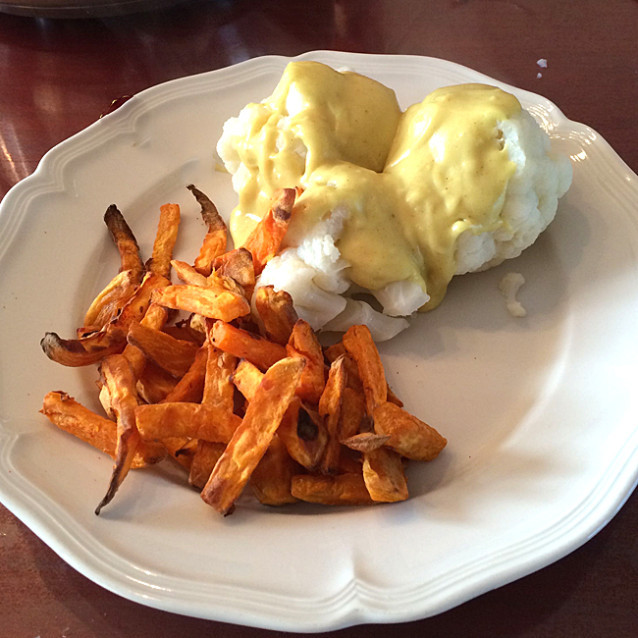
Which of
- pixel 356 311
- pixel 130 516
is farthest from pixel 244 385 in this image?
pixel 356 311

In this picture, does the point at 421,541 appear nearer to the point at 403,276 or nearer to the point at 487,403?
the point at 487,403

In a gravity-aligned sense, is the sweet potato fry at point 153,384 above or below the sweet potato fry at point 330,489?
above

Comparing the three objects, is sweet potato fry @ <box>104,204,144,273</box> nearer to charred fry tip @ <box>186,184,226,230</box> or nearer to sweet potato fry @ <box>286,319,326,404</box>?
charred fry tip @ <box>186,184,226,230</box>

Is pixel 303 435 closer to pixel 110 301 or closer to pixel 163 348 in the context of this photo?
pixel 163 348

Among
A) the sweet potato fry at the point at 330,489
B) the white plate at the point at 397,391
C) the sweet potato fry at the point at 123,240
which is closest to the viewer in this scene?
the white plate at the point at 397,391

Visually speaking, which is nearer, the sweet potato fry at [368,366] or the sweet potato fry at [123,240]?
the sweet potato fry at [368,366]

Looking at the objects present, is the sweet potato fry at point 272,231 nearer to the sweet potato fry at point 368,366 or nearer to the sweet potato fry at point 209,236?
the sweet potato fry at point 209,236

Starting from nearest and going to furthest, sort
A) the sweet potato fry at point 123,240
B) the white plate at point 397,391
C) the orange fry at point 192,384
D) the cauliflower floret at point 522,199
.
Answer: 1. the white plate at point 397,391
2. the orange fry at point 192,384
3. the cauliflower floret at point 522,199
4. the sweet potato fry at point 123,240

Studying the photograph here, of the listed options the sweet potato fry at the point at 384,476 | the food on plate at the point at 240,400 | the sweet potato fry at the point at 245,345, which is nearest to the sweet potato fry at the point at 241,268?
the food on plate at the point at 240,400
